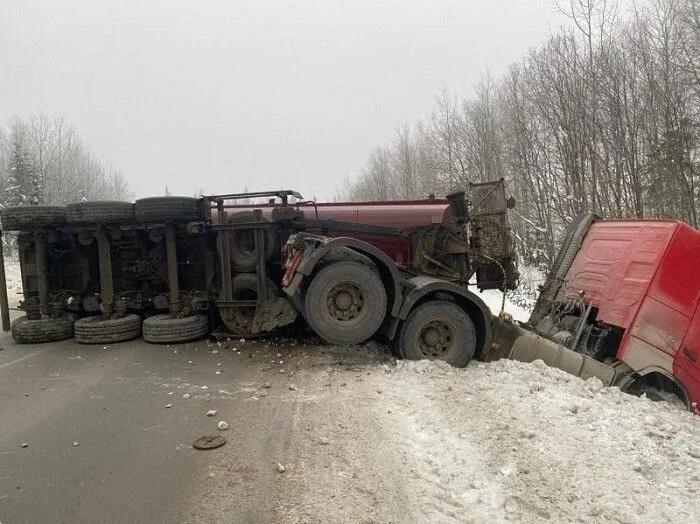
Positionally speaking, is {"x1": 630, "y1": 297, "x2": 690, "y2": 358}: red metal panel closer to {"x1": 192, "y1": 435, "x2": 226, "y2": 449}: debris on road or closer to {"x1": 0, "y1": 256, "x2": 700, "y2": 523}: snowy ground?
{"x1": 0, "y1": 256, "x2": 700, "y2": 523}: snowy ground

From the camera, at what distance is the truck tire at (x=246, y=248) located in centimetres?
661

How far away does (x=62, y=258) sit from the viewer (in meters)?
7.47

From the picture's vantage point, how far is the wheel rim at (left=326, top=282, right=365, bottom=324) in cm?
536

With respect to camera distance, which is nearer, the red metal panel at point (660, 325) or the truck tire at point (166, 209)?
the red metal panel at point (660, 325)

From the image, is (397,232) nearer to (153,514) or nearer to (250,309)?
(250,309)

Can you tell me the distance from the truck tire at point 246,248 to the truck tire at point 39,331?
2.67m

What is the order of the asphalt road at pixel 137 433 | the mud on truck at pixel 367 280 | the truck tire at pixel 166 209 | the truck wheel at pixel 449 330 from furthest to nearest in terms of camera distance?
the truck tire at pixel 166 209, the truck wheel at pixel 449 330, the mud on truck at pixel 367 280, the asphalt road at pixel 137 433

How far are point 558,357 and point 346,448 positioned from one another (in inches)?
108

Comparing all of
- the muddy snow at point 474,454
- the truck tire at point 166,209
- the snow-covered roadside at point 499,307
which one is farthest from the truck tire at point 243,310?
the snow-covered roadside at point 499,307

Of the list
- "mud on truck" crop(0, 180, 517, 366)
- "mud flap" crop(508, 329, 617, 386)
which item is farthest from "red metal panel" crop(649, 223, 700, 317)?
"mud on truck" crop(0, 180, 517, 366)

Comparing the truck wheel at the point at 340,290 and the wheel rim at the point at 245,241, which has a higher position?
the wheel rim at the point at 245,241

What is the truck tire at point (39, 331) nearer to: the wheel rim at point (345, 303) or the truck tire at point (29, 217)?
the truck tire at point (29, 217)

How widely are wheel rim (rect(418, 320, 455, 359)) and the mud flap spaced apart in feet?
2.35

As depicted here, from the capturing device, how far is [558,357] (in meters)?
4.94
